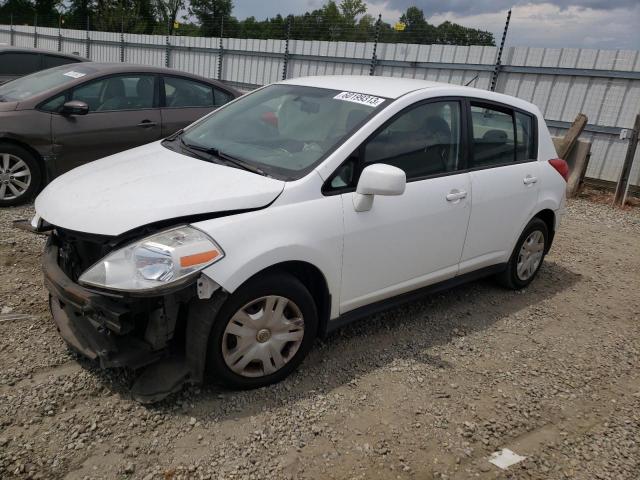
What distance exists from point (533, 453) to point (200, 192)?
2209 millimetres

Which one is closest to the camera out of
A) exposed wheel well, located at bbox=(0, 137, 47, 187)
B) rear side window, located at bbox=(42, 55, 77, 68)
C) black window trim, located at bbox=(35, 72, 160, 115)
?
exposed wheel well, located at bbox=(0, 137, 47, 187)

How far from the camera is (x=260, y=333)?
9.54 feet

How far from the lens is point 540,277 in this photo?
5.41 metres

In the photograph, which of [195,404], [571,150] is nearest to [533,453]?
[195,404]

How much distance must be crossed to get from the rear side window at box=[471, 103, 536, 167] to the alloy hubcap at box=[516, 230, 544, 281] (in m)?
0.73

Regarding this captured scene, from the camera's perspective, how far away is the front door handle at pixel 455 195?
371cm

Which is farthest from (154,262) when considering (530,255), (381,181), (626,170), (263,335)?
(626,170)

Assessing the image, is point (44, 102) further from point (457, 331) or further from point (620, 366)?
point (620, 366)

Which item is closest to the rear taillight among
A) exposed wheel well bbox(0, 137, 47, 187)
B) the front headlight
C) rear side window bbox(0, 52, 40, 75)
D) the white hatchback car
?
the white hatchback car

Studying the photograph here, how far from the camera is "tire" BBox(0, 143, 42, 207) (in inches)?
220

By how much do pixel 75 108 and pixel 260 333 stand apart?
13.0ft

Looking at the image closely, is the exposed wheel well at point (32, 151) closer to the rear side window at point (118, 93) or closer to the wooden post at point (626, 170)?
the rear side window at point (118, 93)

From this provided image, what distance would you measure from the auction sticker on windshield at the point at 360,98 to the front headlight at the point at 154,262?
1.48 metres

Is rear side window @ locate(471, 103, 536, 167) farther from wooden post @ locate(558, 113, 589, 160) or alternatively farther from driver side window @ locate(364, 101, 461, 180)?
wooden post @ locate(558, 113, 589, 160)
